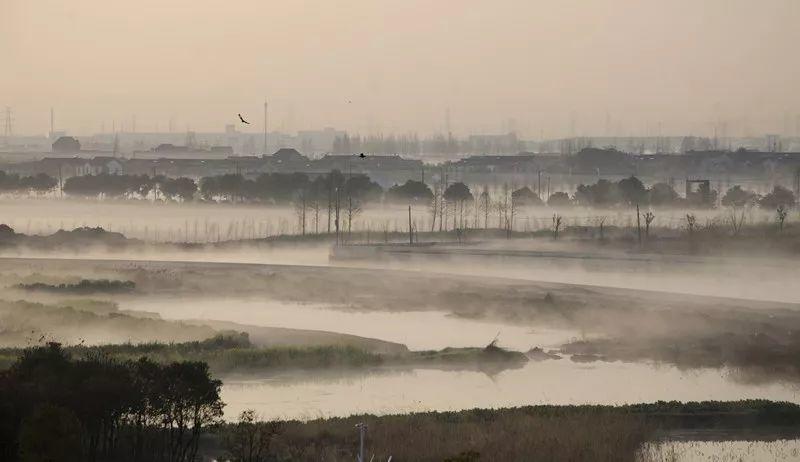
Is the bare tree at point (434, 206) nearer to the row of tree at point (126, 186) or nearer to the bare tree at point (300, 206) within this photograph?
the bare tree at point (300, 206)

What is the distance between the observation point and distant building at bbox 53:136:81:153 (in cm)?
6406

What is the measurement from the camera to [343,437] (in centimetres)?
1490

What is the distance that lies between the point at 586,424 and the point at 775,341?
805 centimetres

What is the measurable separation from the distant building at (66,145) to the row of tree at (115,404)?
166 feet

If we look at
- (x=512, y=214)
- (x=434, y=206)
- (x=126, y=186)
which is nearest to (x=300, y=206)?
(x=434, y=206)

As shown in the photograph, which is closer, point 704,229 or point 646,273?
point 646,273

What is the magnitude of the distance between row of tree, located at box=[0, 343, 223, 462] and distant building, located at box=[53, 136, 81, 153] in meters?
50.7

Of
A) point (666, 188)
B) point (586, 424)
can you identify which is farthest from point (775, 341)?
point (666, 188)

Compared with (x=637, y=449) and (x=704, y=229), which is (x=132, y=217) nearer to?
(x=704, y=229)

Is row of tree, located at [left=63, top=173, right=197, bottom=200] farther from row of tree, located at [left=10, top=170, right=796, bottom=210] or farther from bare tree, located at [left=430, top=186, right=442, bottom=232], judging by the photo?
bare tree, located at [left=430, top=186, right=442, bottom=232]

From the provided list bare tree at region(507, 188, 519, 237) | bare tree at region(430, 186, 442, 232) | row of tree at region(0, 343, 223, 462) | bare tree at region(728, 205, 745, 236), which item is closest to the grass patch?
row of tree at region(0, 343, 223, 462)

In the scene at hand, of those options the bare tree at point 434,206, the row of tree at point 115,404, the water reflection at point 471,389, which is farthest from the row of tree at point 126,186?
the row of tree at point 115,404

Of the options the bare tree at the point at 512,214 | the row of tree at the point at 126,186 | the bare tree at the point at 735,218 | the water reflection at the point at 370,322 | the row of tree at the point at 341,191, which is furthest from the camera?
the row of tree at the point at 126,186

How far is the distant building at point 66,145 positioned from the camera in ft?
210
